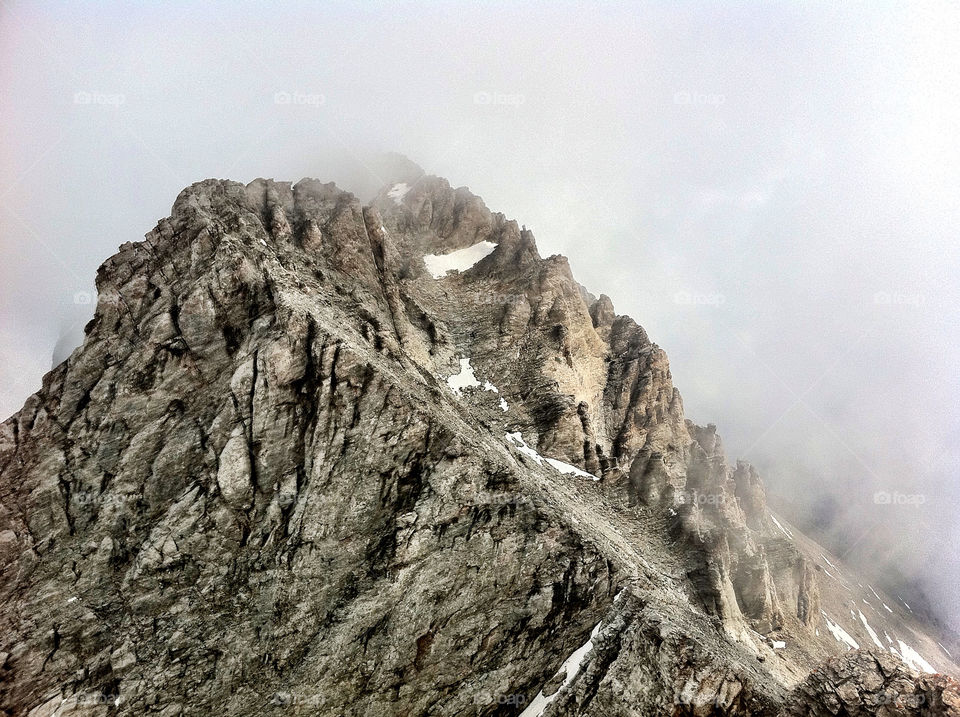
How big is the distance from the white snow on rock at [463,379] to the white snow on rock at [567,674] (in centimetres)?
2457

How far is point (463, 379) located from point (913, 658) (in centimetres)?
7861

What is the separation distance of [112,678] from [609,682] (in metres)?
29.6

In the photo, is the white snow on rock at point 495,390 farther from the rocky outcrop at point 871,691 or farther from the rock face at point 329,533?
the rocky outcrop at point 871,691

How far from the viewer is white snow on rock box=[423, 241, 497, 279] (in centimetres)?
5884

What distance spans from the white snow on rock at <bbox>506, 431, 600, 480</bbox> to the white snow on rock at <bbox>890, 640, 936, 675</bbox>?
59.5 metres

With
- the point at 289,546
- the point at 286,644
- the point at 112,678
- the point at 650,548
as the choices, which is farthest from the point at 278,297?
the point at 650,548

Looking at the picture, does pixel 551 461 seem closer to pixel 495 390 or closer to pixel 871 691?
pixel 495 390

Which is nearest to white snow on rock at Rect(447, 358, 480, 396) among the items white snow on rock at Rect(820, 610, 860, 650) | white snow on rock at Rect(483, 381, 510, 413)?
white snow on rock at Rect(483, 381, 510, 413)

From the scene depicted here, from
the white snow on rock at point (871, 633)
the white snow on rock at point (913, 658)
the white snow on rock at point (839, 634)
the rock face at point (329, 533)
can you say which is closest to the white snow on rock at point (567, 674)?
the rock face at point (329, 533)

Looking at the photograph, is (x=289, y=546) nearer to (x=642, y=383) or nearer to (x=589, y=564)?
(x=589, y=564)

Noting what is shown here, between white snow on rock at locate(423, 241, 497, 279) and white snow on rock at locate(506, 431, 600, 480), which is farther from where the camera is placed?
white snow on rock at locate(423, 241, 497, 279)

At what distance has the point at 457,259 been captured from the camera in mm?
61750

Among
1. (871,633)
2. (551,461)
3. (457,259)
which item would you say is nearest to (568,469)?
(551,461)

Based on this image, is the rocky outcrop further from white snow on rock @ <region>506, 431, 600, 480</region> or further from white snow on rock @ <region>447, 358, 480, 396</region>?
white snow on rock @ <region>447, 358, 480, 396</region>
